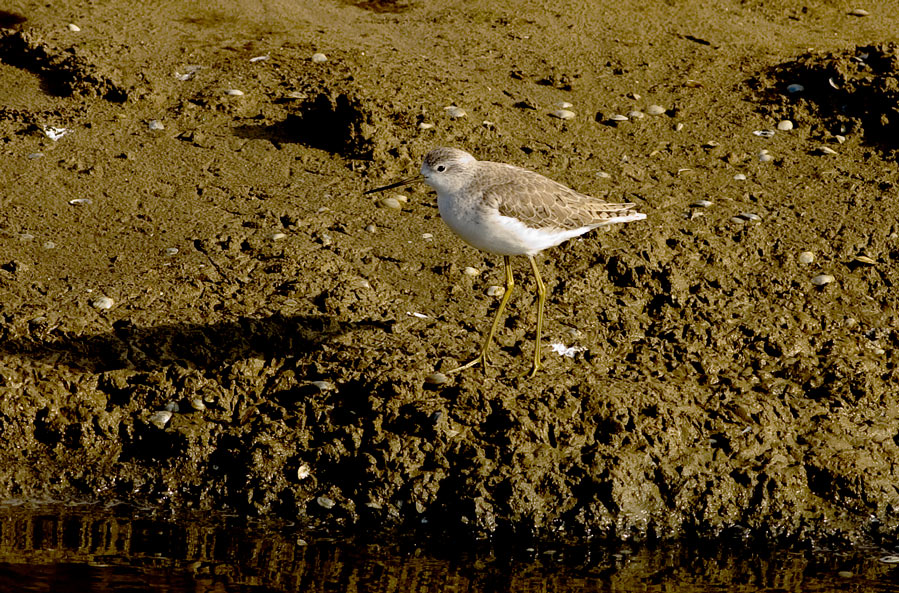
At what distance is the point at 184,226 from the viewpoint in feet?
27.3

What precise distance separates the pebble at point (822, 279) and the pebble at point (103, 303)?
449 centimetres

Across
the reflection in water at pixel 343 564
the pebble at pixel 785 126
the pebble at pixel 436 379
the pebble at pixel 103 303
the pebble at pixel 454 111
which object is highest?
the pebble at pixel 785 126

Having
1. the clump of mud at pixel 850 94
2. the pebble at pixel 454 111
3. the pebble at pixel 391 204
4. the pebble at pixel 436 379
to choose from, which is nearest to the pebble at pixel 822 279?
the clump of mud at pixel 850 94

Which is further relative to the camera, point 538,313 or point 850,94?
point 850,94

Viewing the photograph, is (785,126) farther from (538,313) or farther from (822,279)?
(538,313)

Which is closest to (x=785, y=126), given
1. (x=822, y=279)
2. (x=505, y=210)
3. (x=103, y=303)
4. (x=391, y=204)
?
(x=822, y=279)

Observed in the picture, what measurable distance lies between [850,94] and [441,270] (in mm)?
3899

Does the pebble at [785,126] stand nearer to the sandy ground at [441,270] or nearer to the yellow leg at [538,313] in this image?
the sandy ground at [441,270]

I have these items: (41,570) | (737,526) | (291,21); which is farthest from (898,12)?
(41,570)

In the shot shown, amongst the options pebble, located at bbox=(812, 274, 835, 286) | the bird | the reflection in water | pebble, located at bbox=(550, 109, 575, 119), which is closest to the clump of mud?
pebble, located at bbox=(550, 109, 575, 119)

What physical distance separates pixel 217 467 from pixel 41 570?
1.20m

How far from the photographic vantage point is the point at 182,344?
712 centimetres

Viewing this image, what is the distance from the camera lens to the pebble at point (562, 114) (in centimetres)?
972

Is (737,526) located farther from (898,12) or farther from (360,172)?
Answer: (898,12)
